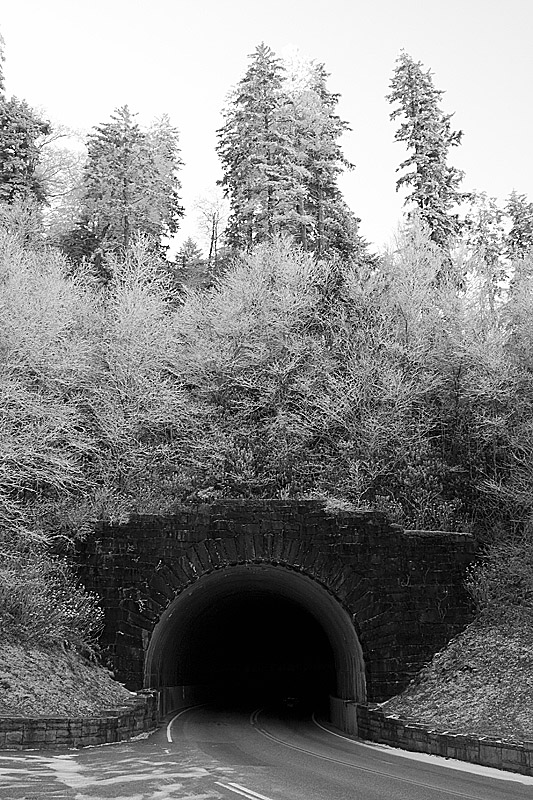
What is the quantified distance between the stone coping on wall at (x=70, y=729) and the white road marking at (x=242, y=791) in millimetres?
4564

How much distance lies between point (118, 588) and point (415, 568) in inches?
282

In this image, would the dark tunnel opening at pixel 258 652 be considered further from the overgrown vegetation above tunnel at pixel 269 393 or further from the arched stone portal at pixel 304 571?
the arched stone portal at pixel 304 571

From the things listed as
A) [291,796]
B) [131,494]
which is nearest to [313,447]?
[131,494]

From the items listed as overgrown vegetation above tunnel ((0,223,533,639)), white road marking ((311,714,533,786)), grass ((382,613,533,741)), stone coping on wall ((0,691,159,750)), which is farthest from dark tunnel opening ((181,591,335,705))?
white road marking ((311,714,533,786))

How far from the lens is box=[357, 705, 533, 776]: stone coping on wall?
13.5m

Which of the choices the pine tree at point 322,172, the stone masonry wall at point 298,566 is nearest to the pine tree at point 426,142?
the pine tree at point 322,172

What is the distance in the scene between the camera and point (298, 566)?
20406 mm

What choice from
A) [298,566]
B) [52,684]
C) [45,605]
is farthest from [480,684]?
[45,605]

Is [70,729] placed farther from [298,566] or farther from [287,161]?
[287,161]

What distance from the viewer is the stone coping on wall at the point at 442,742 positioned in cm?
1345

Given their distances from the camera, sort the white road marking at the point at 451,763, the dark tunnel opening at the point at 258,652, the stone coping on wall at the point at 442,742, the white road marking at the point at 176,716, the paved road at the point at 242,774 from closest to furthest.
→ the paved road at the point at 242,774 < the white road marking at the point at 451,763 < the stone coping on wall at the point at 442,742 < the white road marking at the point at 176,716 < the dark tunnel opening at the point at 258,652

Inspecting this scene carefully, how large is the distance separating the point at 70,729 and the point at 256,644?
74.7ft

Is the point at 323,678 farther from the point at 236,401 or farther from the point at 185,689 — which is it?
the point at 236,401

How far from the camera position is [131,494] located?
26.7m
